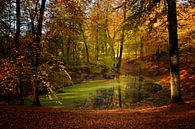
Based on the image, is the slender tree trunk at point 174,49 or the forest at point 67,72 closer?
the forest at point 67,72

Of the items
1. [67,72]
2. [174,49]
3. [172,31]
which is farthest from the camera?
[67,72]

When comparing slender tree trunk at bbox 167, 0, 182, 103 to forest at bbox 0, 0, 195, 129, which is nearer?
forest at bbox 0, 0, 195, 129

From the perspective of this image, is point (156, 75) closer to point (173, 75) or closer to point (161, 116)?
point (173, 75)

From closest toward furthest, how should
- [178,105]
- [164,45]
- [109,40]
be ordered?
1. [178,105]
2. [164,45]
3. [109,40]

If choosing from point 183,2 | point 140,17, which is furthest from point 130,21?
point 183,2

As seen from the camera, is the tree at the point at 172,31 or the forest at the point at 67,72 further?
the tree at the point at 172,31

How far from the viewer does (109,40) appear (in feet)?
184

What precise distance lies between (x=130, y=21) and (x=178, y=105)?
5.79 meters

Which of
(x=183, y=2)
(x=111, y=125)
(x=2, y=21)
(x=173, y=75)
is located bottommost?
(x=111, y=125)

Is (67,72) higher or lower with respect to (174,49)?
lower

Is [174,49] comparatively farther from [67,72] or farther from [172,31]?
[67,72]

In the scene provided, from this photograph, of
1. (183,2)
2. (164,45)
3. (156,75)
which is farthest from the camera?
(156,75)

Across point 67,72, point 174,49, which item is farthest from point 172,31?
point 67,72

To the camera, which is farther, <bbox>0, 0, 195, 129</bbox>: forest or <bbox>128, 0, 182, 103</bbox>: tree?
<bbox>128, 0, 182, 103</bbox>: tree
